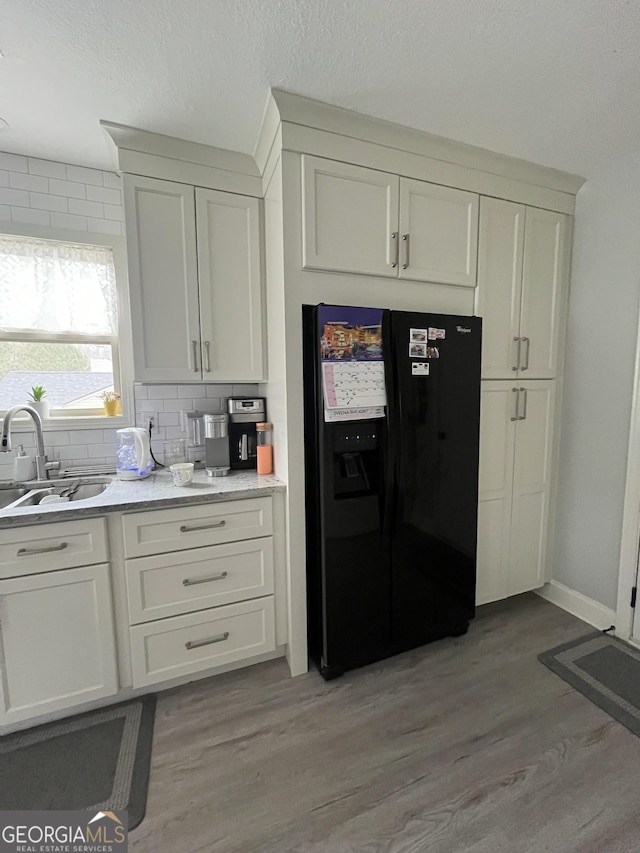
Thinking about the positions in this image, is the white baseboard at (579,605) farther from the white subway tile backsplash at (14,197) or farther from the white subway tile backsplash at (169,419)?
the white subway tile backsplash at (14,197)

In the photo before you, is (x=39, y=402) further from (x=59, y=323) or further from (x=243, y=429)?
(x=243, y=429)

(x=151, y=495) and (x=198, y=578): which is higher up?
(x=151, y=495)

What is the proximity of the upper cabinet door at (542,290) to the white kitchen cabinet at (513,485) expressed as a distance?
142 mm

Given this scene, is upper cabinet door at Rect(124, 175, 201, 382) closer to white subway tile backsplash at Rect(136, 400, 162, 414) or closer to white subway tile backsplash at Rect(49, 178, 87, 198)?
white subway tile backsplash at Rect(136, 400, 162, 414)

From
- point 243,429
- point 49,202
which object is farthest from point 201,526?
point 49,202

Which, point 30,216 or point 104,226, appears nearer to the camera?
point 30,216

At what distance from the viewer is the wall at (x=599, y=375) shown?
2025mm

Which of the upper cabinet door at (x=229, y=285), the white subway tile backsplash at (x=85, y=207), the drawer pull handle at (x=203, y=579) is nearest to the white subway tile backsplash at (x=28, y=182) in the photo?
the white subway tile backsplash at (x=85, y=207)

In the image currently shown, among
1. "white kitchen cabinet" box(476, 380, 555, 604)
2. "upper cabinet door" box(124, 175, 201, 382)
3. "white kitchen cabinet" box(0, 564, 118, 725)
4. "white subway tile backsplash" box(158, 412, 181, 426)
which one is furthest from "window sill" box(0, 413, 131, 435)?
"white kitchen cabinet" box(476, 380, 555, 604)

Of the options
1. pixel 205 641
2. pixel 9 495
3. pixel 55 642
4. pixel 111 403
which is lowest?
pixel 205 641

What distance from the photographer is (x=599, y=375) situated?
7.11ft

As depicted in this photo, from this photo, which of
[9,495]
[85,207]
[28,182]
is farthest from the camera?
[85,207]

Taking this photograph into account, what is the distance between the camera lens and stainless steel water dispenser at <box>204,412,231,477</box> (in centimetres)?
205

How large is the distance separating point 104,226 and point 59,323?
60 cm
